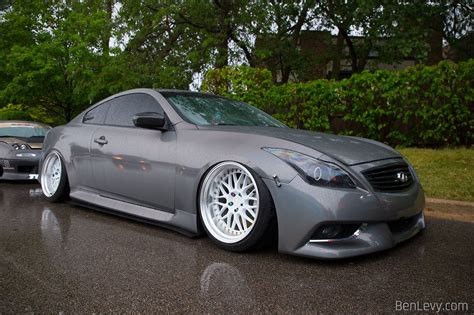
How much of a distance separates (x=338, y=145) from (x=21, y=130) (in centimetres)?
685

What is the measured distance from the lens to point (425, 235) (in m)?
3.79

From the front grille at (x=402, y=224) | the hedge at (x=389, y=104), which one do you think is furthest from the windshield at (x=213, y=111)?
the hedge at (x=389, y=104)

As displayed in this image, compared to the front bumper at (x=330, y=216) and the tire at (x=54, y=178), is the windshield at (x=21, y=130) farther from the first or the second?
the front bumper at (x=330, y=216)

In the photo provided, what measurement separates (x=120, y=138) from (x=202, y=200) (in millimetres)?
1334

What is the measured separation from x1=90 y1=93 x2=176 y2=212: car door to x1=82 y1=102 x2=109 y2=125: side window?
0.11m

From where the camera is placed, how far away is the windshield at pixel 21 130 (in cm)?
804

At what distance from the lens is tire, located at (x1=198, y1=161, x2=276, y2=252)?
3121mm

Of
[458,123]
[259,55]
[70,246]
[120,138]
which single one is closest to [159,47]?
[259,55]

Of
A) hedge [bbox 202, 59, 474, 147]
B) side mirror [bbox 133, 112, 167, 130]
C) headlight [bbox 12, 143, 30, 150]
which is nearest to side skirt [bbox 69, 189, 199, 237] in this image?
side mirror [bbox 133, 112, 167, 130]

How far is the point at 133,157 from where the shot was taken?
13.4 feet

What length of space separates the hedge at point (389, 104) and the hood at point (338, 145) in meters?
5.08

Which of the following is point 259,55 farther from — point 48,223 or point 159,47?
point 48,223

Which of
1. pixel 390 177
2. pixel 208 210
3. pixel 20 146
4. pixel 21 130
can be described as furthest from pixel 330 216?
pixel 21 130

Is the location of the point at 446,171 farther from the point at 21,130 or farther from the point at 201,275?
the point at 21,130
